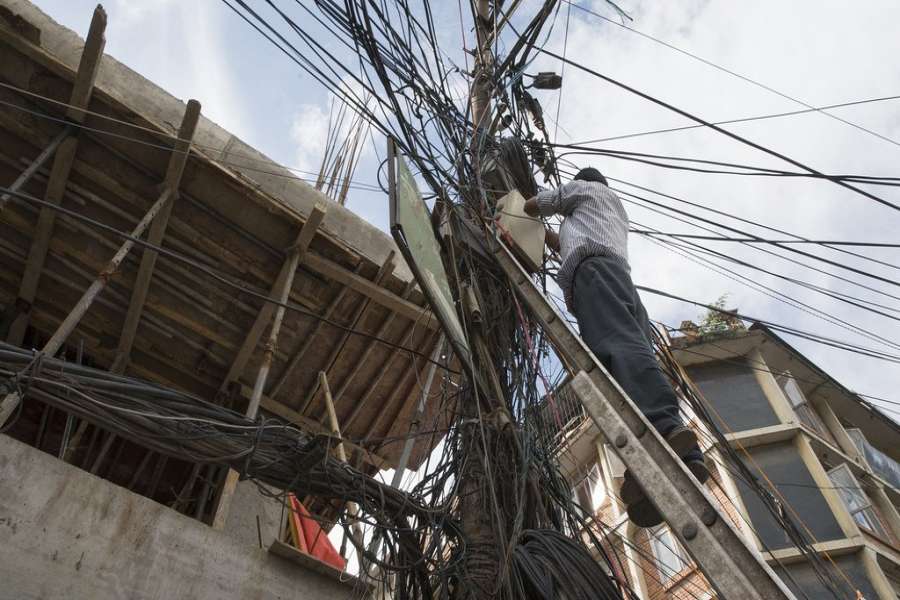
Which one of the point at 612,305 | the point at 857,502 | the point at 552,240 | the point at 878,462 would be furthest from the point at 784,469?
the point at 612,305

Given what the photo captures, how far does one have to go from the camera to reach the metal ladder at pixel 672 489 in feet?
5.56

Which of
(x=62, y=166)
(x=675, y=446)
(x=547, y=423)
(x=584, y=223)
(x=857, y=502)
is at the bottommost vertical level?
(x=675, y=446)

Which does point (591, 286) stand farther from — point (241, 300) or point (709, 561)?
point (241, 300)

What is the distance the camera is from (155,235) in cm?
534

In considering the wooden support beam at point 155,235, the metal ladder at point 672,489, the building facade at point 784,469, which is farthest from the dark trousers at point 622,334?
the building facade at point 784,469

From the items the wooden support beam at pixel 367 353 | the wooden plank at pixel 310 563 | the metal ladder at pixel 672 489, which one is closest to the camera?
the metal ladder at pixel 672 489

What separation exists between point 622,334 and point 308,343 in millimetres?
3904

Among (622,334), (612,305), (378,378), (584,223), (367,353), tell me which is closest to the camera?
(622,334)

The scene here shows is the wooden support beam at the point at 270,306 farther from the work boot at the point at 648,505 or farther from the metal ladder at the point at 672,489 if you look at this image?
the work boot at the point at 648,505

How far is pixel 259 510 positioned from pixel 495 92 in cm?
398

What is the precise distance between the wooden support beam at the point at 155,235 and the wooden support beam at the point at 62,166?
678 mm

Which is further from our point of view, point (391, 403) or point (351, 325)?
point (391, 403)

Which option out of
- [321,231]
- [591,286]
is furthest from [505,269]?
[321,231]

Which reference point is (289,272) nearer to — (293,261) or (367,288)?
(293,261)
